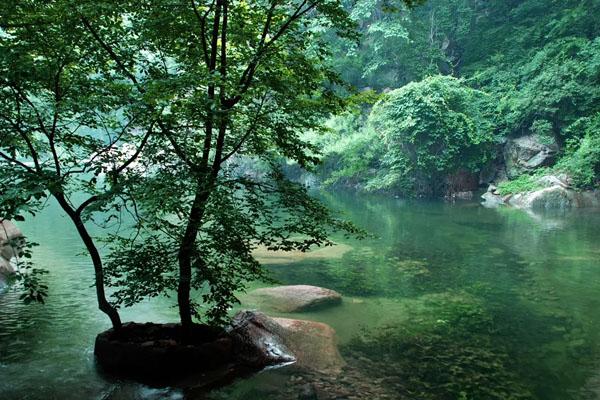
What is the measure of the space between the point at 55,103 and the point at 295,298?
21.9 feet

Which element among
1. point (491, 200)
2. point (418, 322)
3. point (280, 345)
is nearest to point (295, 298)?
point (418, 322)

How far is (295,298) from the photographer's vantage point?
1067cm

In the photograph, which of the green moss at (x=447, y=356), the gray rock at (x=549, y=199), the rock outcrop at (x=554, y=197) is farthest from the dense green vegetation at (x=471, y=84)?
the green moss at (x=447, y=356)

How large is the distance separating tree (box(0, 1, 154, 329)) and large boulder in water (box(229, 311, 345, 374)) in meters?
2.17

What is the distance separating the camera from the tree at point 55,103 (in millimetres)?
5152

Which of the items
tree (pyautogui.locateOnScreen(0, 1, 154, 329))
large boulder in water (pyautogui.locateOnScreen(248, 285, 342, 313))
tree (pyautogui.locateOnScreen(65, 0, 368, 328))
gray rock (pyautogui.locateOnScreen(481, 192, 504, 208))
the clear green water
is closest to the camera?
tree (pyautogui.locateOnScreen(0, 1, 154, 329))

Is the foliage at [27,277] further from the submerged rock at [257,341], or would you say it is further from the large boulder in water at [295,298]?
the large boulder in water at [295,298]

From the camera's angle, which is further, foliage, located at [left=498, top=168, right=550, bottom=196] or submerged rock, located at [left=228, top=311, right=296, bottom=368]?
foliage, located at [left=498, top=168, right=550, bottom=196]

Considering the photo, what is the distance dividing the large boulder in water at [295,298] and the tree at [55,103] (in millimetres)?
4792

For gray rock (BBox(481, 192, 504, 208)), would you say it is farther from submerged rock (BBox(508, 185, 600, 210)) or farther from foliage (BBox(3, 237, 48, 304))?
foliage (BBox(3, 237, 48, 304))

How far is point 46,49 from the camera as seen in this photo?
5.64 metres

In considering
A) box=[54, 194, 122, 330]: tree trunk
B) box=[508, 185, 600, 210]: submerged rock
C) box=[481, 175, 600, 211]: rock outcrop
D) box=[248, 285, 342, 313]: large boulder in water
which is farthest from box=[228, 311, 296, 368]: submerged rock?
box=[508, 185, 600, 210]: submerged rock

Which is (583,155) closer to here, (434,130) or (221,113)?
(434,130)

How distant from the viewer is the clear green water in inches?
260
